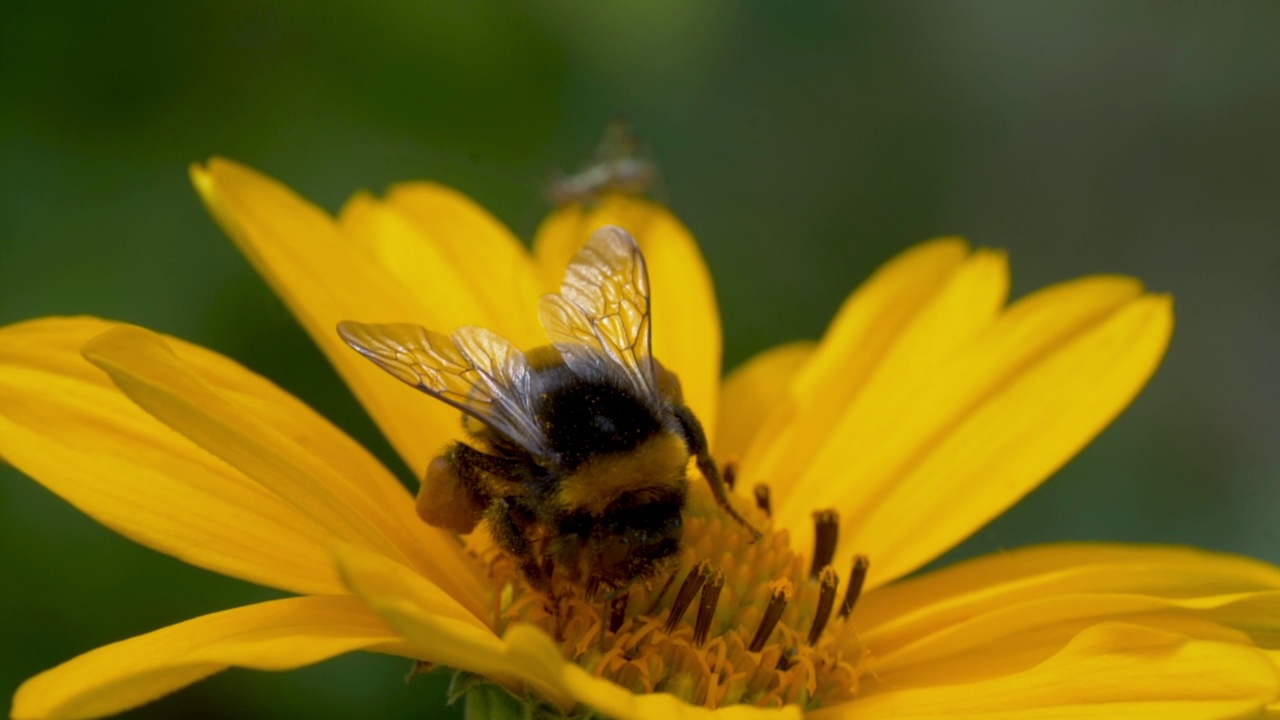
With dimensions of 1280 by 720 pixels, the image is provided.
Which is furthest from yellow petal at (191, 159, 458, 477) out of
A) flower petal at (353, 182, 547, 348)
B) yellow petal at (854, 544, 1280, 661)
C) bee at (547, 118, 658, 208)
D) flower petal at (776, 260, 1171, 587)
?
bee at (547, 118, 658, 208)

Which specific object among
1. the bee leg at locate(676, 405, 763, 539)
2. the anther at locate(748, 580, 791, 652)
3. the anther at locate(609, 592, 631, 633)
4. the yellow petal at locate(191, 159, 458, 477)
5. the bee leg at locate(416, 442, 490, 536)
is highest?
the yellow petal at locate(191, 159, 458, 477)

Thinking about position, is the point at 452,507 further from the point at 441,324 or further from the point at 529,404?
the point at 441,324

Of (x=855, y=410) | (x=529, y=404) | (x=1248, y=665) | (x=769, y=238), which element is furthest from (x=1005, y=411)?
(x=769, y=238)

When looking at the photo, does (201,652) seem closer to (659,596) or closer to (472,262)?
(659,596)

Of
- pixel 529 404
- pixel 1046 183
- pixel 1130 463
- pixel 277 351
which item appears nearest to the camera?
pixel 529 404

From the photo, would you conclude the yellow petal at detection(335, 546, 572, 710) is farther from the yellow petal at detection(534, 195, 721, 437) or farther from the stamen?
the yellow petal at detection(534, 195, 721, 437)

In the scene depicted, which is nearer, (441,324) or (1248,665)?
(1248,665)
